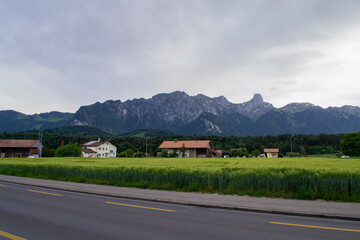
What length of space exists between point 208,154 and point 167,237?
103 meters

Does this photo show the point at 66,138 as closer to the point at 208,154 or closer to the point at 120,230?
the point at 208,154

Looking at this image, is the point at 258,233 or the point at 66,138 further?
the point at 66,138

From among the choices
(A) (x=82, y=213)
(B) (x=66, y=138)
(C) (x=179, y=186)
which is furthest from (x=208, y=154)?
(B) (x=66, y=138)

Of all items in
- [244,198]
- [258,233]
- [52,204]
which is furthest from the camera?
[244,198]

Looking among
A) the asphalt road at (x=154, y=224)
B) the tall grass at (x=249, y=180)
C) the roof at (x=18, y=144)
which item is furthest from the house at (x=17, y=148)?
the asphalt road at (x=154, y=224)

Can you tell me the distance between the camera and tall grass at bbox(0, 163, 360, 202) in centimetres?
1466

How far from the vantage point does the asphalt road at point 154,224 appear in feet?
27.5

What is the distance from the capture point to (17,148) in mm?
108250

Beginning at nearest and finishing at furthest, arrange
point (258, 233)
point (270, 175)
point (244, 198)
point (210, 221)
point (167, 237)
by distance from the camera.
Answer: point (167, 237) → point (258, 233) → point (210, 221) → point (244, 198) → point (270, 175)

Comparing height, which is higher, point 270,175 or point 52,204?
point 270,175

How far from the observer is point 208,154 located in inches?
4311

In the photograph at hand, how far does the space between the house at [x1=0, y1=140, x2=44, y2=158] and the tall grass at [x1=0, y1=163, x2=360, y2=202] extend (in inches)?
3813

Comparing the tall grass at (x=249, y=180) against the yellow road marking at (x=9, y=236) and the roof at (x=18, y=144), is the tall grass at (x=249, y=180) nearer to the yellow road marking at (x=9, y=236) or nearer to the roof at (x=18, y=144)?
the yellow road marking at (x=9, y=236)

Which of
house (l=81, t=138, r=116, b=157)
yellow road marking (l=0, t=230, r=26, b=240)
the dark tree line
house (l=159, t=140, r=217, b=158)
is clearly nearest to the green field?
yellow road marking (l=0, t=230, r=26, b=240)
